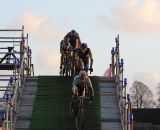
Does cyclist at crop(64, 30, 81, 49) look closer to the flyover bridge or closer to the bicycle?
the flyover bridge

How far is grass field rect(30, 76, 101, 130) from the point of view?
1923cm

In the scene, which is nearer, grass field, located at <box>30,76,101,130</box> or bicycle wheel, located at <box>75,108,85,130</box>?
bicycle wheel, located at <box>75,108,85,130</box>

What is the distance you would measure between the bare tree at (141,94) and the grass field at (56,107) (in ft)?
200

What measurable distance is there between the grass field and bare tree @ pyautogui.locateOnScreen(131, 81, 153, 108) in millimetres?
61088

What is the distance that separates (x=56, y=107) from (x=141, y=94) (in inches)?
2635

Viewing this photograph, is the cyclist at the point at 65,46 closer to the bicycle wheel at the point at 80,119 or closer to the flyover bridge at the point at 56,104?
the flyover bridge at the point at 56,104

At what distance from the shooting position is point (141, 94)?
285ft

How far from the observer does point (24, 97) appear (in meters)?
21.4

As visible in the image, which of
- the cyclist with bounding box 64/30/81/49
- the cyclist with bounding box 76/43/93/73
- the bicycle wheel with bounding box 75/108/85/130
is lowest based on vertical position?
the bicycle wheel with bounding box 75/108/85/130

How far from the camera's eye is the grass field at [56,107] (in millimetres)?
19234

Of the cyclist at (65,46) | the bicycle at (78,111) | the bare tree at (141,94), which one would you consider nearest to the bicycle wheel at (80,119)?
the bicycle at (78,111)

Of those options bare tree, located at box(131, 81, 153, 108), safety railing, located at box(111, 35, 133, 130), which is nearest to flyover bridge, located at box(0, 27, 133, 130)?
safety railing, located at box(111, 35, 133, 130)

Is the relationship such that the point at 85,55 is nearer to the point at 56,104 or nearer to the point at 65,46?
the point at 65,46

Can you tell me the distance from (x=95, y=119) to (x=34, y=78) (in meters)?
4.81
